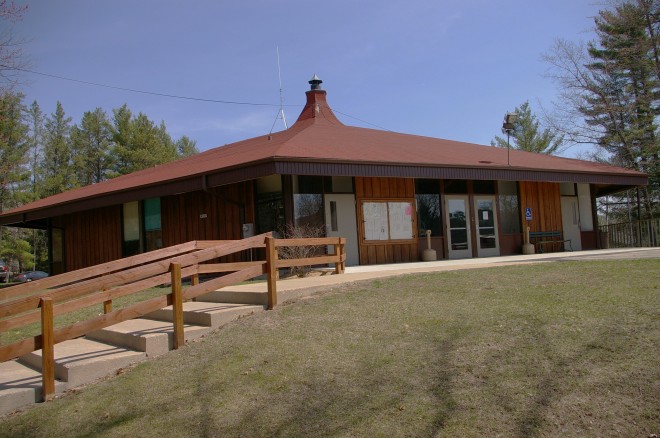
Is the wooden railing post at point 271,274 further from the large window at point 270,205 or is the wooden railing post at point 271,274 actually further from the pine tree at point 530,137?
the pine tree at point 530,137

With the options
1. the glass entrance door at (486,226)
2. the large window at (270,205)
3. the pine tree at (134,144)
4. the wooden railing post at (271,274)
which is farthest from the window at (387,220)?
the pine tree at (134,144)

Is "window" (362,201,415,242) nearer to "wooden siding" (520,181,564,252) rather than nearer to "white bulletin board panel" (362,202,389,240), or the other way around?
"white bulletin board panel" (362,202,389,240)

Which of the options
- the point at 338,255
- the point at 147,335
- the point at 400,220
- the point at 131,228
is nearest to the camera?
the point at 147,335

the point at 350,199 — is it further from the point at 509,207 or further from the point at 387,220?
the point at 509,207

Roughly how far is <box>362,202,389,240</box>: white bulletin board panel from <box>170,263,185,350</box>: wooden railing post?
27.7ft

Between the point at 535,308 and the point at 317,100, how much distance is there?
14.5 m

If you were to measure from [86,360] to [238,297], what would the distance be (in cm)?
250

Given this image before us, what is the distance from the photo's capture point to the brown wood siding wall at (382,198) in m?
14.8

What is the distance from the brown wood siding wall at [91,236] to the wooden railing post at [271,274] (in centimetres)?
1244

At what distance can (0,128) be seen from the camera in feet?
109

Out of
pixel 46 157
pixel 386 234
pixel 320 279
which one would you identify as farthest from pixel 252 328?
pixel 46 157

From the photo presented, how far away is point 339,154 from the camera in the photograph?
13461mm

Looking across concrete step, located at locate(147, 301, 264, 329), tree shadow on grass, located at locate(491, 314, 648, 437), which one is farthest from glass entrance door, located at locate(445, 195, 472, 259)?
tree shadow on grass, located at locate(491, 314, 648, 437)

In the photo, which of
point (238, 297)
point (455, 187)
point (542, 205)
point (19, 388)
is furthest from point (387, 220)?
point (19, 388)
